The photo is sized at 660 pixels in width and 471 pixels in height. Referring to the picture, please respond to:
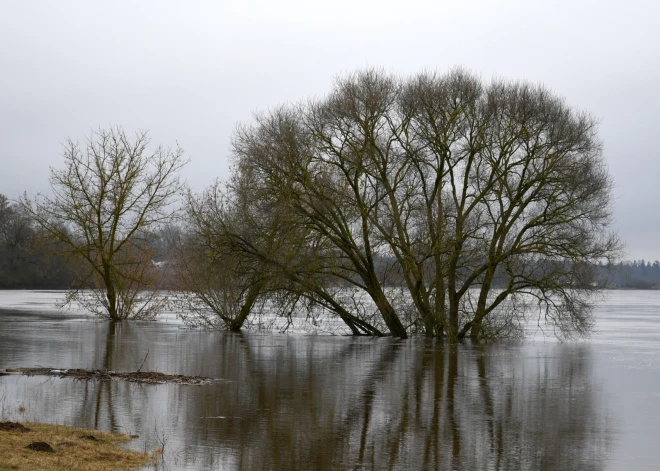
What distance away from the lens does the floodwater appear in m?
11.0

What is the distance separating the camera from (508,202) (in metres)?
36.4

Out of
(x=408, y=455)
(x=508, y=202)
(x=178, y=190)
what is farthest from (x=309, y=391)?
(x=178, y=190)

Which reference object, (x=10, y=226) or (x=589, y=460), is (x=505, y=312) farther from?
(x=10, y=226)

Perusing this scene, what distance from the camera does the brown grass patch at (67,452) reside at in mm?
9297

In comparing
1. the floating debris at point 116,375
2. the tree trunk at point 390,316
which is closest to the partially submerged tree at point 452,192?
the tree trunk at point 390,316

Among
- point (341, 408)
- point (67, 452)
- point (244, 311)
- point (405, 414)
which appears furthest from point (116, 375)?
point (244, 311)

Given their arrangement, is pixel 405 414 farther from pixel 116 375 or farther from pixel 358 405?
pixel 116 375

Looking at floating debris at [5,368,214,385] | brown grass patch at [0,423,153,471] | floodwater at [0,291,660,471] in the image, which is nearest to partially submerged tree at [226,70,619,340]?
floodwater at [0,291,660,471]

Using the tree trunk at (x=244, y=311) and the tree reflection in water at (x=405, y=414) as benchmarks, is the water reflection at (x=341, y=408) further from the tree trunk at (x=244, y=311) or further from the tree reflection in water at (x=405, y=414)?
the tree trunk at (x=244, y=311)

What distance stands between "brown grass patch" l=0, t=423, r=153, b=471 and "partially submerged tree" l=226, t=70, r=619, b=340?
2248cm

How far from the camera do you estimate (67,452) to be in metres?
9.98

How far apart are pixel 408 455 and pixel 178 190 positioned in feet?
107

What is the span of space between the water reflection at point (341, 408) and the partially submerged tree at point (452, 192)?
9024 mm

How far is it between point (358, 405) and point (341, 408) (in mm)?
513
